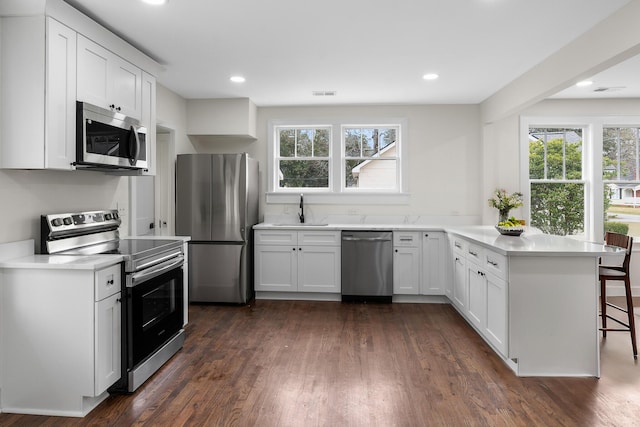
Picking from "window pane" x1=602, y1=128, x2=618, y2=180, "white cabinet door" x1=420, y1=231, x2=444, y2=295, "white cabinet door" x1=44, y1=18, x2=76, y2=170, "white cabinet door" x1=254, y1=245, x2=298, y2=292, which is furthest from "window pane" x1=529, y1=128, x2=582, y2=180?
"white cabinet door" x1=44, y1=18, x2=76, y2=170

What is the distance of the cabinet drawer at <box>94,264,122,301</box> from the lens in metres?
2.24

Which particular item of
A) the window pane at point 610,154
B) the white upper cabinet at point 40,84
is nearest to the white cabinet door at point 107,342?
the white upper cabinet at point 40,84

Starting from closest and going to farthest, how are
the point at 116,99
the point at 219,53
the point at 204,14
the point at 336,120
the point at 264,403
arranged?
the point at 264,403 → the point at 204,14 → the point at 116,99 → the point at 219,53 → the point at 336,120

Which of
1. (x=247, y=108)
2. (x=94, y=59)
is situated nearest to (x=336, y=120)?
(x=247, y=108)

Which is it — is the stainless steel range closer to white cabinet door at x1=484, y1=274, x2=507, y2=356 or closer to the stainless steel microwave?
the stainless steel microwave

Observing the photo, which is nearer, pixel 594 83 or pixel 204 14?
pixel 204 14

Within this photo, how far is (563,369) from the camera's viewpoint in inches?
107

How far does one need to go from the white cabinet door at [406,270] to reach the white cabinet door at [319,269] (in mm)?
685

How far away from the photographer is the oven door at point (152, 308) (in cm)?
248

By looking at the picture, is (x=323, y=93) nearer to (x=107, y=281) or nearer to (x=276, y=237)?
(x=276, y=237)

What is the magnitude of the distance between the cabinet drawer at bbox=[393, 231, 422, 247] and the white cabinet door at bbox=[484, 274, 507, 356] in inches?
57.4

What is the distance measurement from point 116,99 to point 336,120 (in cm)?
292

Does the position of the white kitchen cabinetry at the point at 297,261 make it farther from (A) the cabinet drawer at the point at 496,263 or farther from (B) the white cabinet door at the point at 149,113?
(A) the cabinet drawer at the point at 496,263

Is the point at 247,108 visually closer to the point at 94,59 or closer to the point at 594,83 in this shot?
the point at 94,59
